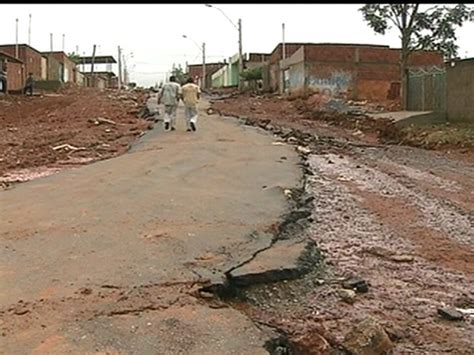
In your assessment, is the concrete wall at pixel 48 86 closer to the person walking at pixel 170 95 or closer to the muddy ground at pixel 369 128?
the muddy ground at pixel 369 128

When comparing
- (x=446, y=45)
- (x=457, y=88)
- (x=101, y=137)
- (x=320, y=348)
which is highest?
(x=446, y=45)

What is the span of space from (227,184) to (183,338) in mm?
5322

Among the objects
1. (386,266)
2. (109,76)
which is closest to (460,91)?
(386,266)

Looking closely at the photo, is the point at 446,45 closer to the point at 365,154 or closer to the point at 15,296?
the point at 365,154

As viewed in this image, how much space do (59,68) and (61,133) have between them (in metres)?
45.6

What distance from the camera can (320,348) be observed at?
3.69 metres

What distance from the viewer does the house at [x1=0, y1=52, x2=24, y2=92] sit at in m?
37.5

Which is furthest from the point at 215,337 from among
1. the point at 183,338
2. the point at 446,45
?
the point at 446,45

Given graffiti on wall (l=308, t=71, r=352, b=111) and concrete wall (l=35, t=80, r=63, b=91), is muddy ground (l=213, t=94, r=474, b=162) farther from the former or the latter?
concrete wall (l=35, t=80, r=63, b=91)

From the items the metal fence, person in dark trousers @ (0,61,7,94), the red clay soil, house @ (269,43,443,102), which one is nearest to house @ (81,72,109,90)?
person in dark trousers @ (0,61,7,94)

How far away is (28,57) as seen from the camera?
4969cm

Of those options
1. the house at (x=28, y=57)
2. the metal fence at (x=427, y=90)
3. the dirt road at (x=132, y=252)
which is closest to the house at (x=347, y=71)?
the metal fence at (x=427, y=90)

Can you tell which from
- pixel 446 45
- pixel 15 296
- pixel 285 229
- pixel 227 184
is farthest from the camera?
pixel 446 45

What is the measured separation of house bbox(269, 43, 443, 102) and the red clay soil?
12231 millimetres
